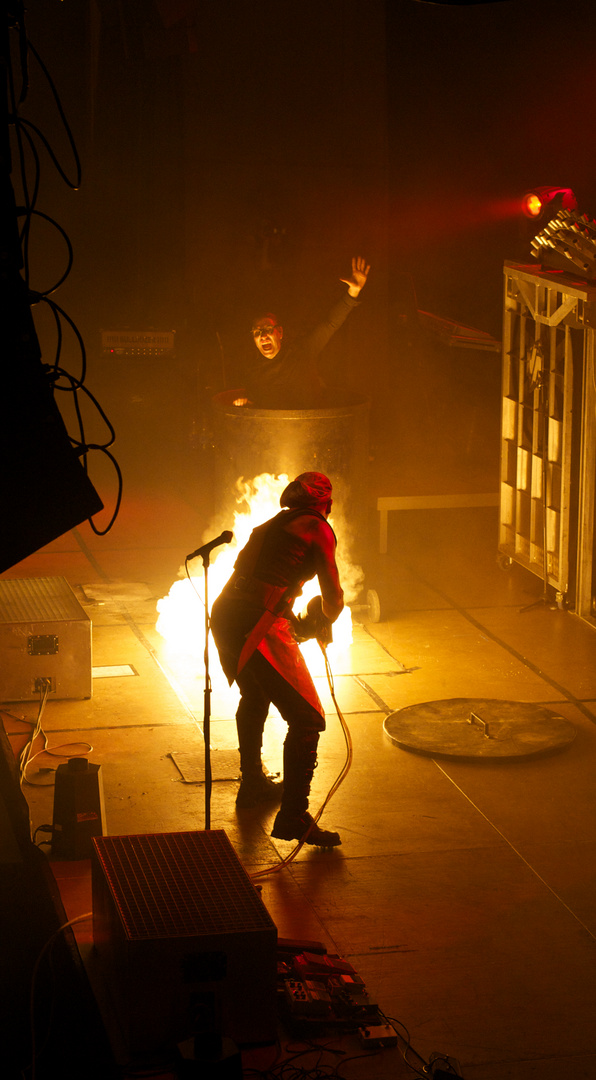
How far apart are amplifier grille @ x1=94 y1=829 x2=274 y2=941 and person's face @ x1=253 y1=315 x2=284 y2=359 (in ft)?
19.3

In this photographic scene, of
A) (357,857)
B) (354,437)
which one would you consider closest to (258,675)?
(357,857)

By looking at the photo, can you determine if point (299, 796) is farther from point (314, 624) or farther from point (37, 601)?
point (37, 601)

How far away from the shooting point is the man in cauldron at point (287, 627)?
6285 mm

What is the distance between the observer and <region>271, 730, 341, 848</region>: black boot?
6250 millimetres

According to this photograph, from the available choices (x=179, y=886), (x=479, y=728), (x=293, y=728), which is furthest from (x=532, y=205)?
(x=179, y=886)

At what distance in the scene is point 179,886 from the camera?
489cm

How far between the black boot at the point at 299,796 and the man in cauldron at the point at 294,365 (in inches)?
192

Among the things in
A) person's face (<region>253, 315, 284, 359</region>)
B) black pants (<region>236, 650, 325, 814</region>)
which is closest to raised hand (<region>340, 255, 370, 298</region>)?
person's face (<region>253, 315, 284, 359</region>)

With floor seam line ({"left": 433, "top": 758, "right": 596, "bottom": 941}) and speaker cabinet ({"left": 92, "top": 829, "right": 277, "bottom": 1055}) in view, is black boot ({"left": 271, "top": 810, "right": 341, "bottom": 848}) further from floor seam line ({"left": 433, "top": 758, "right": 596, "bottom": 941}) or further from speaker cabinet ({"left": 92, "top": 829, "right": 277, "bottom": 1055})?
speaker cabinet ({"left": 92, "top": 829, "right": 277, "bottom": 1055})

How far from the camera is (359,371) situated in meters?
14.1

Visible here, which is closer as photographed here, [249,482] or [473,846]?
[473,846]

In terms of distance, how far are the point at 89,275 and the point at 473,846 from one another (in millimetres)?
10339

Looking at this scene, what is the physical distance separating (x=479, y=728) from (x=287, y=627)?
1.90 metres

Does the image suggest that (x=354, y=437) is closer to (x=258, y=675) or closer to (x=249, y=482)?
(x=249, y=482)
